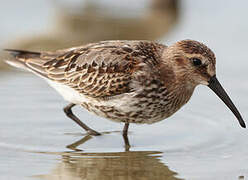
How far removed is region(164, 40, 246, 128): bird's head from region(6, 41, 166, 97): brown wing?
33cm

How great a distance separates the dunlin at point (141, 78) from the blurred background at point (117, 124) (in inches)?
22.9

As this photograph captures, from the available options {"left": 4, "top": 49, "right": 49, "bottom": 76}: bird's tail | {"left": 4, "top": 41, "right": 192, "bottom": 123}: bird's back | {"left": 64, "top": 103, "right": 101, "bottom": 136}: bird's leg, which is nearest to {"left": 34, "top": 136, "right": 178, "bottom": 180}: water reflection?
{"left": 4, "top": 41, "right": 192, "bottom": 123}: bird's back

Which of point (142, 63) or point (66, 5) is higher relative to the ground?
point (66, 5)

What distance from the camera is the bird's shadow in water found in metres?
8.16

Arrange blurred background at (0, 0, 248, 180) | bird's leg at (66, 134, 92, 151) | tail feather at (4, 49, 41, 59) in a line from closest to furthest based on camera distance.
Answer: blurred background at (0, 0, 248, 180) < bird's leg at (66, 134, 92, 151) < tail feather at (4, 49, 41, 59)

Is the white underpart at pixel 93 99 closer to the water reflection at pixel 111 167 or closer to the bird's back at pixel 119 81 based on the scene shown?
the bird's back at pixel 119 81

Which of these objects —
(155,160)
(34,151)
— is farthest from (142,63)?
(34,151)

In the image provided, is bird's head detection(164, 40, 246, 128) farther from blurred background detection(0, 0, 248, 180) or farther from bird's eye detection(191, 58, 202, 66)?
blurred background detection(0, 0, 248, 180)

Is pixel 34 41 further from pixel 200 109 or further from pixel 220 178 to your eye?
pixel 220 178

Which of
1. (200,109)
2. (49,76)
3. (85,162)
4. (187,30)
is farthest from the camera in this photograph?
(187,30)

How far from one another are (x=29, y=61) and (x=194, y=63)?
297 cm

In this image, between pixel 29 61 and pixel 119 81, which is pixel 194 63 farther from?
pixel 29 61

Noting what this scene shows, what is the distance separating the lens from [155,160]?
28.6ft

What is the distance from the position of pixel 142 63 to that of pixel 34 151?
205 centimetres
